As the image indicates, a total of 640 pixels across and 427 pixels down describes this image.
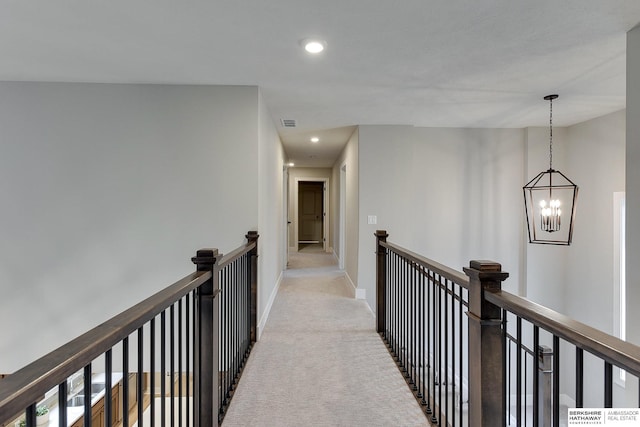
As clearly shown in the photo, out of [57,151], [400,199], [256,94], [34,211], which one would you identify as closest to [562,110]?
[400,199]

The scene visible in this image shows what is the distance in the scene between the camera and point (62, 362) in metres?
0.68

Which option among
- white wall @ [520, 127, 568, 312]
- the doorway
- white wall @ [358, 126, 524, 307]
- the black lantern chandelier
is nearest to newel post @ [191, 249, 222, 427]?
white wall @ [358, 126, 524, 307]

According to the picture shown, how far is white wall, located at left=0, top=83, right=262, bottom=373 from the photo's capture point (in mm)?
3012

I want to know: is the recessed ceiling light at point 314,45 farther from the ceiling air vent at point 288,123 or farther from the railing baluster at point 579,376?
the railing baluster at point 579,376

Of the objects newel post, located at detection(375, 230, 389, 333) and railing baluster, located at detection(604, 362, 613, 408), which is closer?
railing baluster, located at detection(604, 362, 613, 408)

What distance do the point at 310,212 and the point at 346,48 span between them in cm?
856

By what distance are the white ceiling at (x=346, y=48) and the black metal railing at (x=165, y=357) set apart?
4.66 feet

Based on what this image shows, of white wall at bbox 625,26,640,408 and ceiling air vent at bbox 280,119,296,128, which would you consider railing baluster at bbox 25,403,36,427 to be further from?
ceiling air vent at bbox 280,119,296,128

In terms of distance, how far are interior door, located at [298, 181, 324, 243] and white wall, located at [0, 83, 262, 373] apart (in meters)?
7.58

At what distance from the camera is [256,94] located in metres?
3.08

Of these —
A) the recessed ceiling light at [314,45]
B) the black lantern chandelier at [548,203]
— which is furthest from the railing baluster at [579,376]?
the black lantern chandelier at [548,203]

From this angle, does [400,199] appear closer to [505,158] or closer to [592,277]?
[505,158]

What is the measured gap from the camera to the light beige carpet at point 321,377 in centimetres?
191

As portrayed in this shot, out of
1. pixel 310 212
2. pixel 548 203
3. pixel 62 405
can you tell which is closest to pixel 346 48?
pixel 62 405
